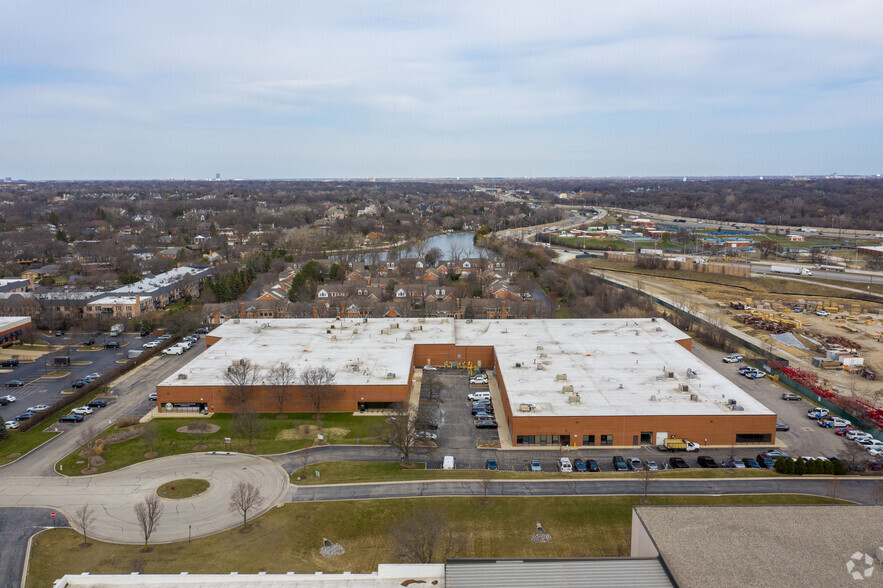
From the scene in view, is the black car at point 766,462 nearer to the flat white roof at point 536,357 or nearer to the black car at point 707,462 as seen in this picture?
the black car at point 707,462

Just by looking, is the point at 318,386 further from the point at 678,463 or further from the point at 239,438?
the point at 678,463

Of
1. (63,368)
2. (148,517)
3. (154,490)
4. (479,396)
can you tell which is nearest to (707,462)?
(479,396)

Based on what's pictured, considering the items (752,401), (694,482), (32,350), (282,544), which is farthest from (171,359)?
(752,401)

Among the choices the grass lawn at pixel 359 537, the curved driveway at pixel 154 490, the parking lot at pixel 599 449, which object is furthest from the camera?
the parking lot at pixel 599 449

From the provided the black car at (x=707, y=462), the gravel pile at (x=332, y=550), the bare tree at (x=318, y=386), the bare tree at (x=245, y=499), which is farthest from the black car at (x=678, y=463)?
the bare tree at (x=245, y=499)

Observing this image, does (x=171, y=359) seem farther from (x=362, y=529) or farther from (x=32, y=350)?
(x=362, y=529)

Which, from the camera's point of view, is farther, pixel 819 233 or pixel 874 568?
pixel 819 233
